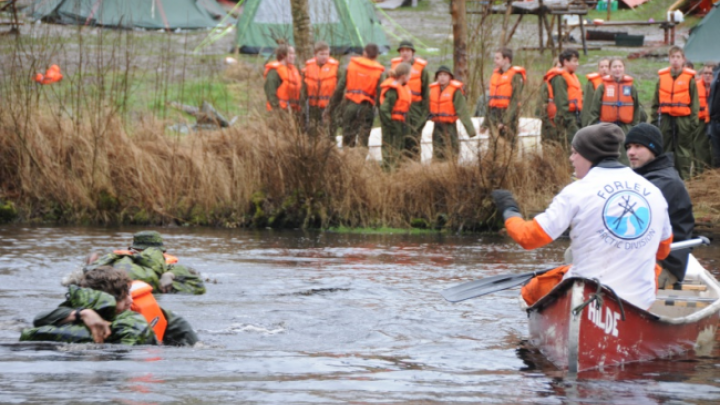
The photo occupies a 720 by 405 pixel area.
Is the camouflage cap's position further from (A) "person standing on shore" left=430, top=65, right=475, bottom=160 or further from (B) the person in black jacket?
(A) "person standing on shore" left=430, top=65, right=475, bottom=160

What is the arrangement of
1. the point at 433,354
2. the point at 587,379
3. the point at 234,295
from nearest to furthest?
the point at 587,379 → the point at 433,354 → the point at 234,295

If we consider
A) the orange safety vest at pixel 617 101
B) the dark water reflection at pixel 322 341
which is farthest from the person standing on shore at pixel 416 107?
the orange safety vest at pixel 617 101

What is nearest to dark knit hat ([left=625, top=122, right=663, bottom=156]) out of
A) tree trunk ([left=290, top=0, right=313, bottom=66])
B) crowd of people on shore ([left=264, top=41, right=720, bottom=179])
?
crowd of people on shore ([left=264, top=41, right=720, bottom=179])

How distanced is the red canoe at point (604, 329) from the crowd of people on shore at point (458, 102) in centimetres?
886

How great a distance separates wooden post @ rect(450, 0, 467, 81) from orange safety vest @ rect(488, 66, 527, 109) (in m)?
2.98

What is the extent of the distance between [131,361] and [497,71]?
1134cm

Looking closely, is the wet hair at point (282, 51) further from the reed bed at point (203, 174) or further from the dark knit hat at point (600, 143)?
the dark knit hat at point (600, 143)

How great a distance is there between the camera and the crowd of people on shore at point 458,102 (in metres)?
18.4

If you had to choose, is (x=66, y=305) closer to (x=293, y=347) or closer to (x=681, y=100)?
(x=293, y=347)

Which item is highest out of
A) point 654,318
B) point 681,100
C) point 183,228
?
point 681,100

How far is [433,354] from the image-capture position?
9.59 meters

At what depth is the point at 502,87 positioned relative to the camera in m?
18.9

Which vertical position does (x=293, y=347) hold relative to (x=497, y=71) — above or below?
below

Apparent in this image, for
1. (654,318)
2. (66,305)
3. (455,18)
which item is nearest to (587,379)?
(654,318)
